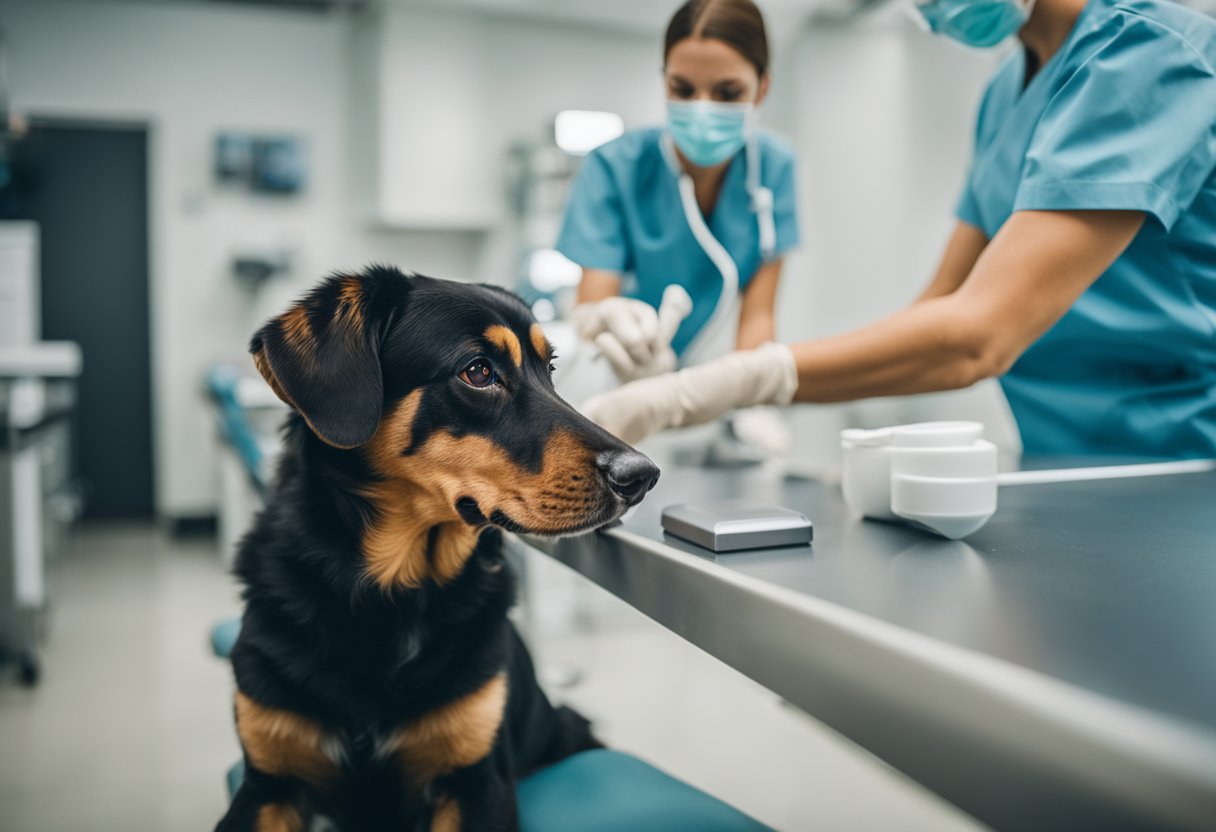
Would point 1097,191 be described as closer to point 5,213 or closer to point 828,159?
point 828,159

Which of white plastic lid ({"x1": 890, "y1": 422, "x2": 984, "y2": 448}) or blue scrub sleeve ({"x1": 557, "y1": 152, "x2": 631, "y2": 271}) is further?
blue scrub sleeve ({"x1": 557, "y1": 152, "x2": 631, "y2": 271})

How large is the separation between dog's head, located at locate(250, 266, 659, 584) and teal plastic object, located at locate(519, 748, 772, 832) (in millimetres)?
271

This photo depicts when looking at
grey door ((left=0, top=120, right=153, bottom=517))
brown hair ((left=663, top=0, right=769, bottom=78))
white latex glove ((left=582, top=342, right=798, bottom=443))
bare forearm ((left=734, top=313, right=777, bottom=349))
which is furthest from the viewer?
grey door ((left=0, top=120, right=153, bottom=517))

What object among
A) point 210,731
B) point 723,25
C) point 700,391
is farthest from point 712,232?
point 210,731

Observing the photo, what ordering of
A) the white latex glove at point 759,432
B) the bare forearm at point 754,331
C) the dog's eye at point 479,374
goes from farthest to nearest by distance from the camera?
the white latex glove at point 759,432, the bare forearm at point 754,331, the dog's eye at point 479,374

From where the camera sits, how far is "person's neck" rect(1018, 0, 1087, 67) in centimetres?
115

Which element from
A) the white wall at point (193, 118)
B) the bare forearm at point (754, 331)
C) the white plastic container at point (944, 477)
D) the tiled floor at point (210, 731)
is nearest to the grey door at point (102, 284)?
the white wall at point (193, 118)

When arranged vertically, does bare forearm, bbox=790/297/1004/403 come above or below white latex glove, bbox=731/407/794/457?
above

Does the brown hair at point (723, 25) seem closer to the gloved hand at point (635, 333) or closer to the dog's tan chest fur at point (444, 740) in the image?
the gloved hand at point (635, 333)

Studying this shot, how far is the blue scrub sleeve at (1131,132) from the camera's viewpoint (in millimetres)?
975

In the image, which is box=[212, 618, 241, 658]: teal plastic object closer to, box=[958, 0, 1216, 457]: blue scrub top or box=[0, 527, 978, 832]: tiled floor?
box=[0, 527, 978, 832]: tiled floor

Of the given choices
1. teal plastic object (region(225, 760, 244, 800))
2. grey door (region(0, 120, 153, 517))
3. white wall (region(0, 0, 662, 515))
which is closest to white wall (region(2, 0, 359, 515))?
white wall (region(0, 0, 662, 515))

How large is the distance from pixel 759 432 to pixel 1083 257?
100cm

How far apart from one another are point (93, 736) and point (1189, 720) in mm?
2718
